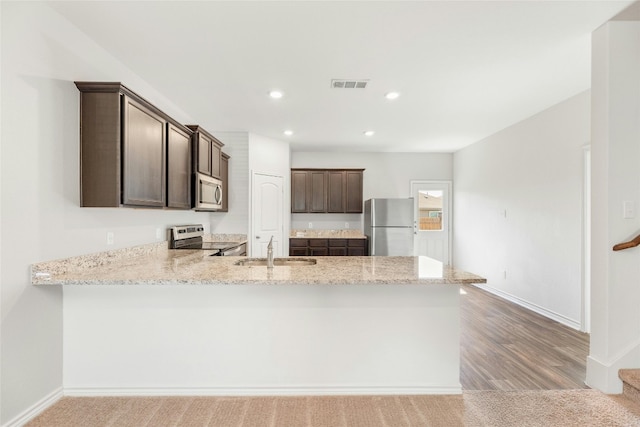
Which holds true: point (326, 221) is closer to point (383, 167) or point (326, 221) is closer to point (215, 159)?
point (383, 167)

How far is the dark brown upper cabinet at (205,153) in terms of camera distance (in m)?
3.62

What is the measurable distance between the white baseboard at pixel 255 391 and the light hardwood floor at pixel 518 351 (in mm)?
431

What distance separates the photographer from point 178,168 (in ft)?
10.6

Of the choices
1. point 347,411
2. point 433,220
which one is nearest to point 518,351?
point 347,411

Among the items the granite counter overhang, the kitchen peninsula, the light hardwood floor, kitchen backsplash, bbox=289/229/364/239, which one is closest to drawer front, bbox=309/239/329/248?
kitchen backsplash, bbox=289/229/364/239

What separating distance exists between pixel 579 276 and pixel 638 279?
1413mm

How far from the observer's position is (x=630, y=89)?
2365mm

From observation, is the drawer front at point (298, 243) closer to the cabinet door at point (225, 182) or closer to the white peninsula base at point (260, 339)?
the cabinet door at point (225, 182)

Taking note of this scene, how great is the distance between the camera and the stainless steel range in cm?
385

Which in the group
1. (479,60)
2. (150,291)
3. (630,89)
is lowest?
(150,291)

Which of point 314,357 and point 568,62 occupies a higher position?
point 568,62

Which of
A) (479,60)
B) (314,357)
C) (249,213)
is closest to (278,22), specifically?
(479,60)

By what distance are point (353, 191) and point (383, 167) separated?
3.14ft

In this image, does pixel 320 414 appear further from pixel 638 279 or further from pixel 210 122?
pixel 210 122
